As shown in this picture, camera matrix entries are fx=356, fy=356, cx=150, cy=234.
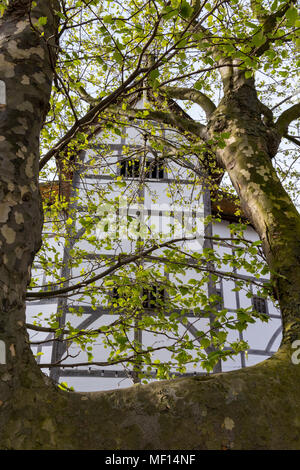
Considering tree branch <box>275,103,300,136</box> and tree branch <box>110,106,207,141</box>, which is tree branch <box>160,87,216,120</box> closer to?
tree branch <box>110,106,207,141</box>

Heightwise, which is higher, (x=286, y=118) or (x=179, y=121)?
(x=179, y=121)

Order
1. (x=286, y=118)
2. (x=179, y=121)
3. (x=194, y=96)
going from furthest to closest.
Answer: (x=194, y=96) < (x=179, y=121) < (x=286, y=118)

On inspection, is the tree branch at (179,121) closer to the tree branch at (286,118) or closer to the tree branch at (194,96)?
the tree branch at (194,96)

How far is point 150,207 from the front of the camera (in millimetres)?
10016

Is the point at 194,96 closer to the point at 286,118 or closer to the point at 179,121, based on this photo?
the point at 179,121

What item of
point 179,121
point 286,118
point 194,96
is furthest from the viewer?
point 194,96

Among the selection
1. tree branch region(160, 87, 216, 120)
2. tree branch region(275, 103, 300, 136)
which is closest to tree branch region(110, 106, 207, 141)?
tree branch region(160, 87, 216, 120)

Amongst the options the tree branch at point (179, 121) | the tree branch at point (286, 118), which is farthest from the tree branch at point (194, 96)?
the tree branch at point (286, 118)

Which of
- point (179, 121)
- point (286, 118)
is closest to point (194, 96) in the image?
point (179, 121)

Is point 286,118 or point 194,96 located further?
point 194,96

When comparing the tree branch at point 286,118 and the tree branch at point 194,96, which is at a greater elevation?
the tree branch at point 194,96
